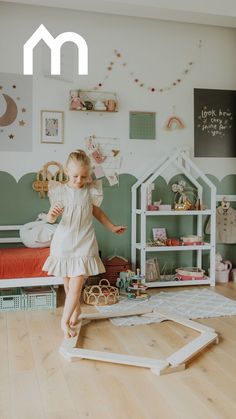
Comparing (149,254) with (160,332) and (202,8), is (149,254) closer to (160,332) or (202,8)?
(160,332)

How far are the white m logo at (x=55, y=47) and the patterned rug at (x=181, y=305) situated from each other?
2.09 metres

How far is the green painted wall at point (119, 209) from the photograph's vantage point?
3.89m

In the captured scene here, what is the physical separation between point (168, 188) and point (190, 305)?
1320 millimetres

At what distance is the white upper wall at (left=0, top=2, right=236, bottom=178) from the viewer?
12.8ft

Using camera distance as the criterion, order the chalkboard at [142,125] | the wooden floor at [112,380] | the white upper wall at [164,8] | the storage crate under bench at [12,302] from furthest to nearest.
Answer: the chalkboard at [142,125] < the white upper wall at [164,8] < the storage crate under bench at [12,302] < the wooden floor at [112,380]

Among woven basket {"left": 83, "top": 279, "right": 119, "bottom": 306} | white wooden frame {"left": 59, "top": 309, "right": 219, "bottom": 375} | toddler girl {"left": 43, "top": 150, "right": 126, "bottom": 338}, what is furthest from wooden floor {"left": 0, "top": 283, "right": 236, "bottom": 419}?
woven basket {"left": 83, "top": 279, "right": 119, "bottom": 306}

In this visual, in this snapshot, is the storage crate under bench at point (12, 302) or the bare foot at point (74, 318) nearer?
the bare foot at point (74, 318)

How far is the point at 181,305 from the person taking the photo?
132 inches

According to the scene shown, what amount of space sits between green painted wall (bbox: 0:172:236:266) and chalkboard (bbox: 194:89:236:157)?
11.0 inches

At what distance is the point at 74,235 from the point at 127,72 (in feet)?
6.78

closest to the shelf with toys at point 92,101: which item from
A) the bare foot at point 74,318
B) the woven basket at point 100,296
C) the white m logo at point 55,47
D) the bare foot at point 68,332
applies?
the white m logo at point 55,47

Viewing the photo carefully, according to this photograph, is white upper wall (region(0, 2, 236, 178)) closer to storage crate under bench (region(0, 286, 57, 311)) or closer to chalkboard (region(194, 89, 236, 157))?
chalkboard (region(194, 89, 236, 157))

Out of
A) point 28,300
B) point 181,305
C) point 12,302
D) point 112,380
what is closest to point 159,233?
point 181,305

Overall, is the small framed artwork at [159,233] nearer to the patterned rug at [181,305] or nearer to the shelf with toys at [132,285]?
the shelf with toys at [132,285]
